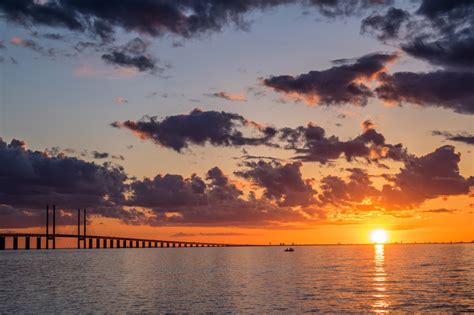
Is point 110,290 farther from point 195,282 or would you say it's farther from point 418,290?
point 418,290

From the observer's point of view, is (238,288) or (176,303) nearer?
(176,303)

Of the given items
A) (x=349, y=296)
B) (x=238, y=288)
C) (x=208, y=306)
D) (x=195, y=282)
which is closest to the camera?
(x=208, y=306)

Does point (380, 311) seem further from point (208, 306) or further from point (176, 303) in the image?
point (176, 303)

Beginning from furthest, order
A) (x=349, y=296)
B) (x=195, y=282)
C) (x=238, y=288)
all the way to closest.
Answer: (x=195, y=282)
(x=238, y=288)
(x=349, y=296)

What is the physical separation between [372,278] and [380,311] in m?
50.5

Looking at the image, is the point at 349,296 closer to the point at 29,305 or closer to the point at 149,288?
the point at 149,288

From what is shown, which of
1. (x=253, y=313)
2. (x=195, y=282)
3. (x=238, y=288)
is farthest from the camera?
(x=195, y=282)

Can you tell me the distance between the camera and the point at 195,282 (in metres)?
115

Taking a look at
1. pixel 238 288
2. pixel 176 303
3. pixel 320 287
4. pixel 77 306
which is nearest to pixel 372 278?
pixel 320 287

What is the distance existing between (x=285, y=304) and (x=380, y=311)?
12.4m

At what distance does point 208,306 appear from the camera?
76.2 m

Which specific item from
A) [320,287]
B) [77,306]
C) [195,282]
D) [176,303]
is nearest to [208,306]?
[176,303]

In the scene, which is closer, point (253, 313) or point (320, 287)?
point (253, 313)

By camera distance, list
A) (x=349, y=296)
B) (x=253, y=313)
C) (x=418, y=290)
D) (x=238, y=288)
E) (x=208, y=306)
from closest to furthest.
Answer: (x=253, y=313), (x=208, y=306), (x=349, y=296), (x=418, y=290), (x=238, y=288)
